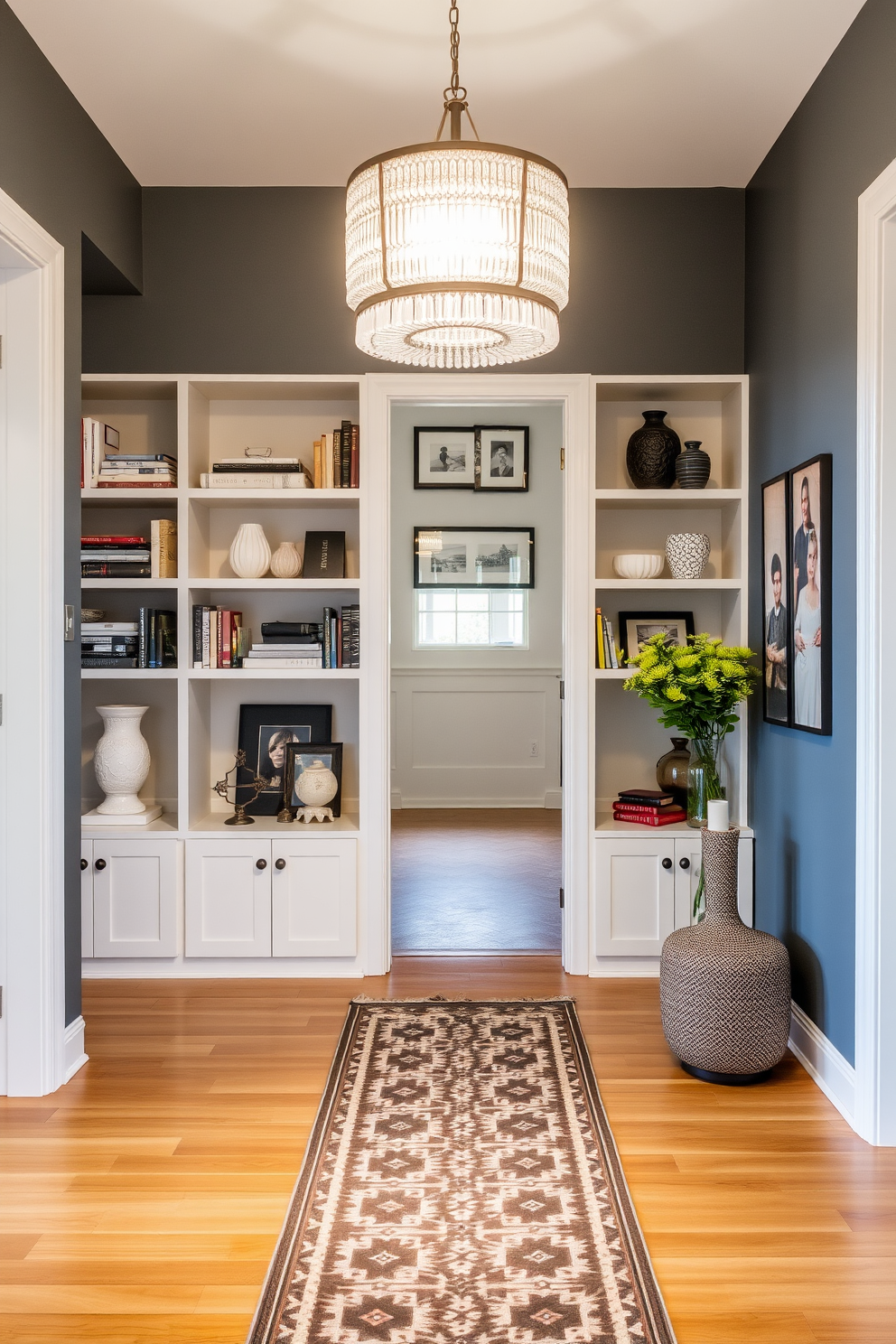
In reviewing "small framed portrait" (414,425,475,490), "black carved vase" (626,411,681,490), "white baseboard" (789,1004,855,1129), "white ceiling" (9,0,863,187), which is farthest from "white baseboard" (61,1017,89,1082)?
"small framed portrait" (414,425,475,490)

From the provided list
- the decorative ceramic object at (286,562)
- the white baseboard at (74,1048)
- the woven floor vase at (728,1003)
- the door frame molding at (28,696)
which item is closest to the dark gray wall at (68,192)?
the white baseboard at (74,1048)

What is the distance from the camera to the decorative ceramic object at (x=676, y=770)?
3.90 metres

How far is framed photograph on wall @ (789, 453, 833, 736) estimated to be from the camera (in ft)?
9.39

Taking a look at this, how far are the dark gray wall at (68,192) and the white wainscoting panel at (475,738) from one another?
173 inches

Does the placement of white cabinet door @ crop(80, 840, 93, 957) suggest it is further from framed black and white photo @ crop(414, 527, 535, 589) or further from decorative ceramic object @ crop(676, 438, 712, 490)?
framed black and white photo @ crop(414, 527, 535, 589)

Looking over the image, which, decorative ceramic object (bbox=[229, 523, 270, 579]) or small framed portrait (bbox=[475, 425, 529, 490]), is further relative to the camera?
small framed portrait (bbox=[475, 425, 529, 490])

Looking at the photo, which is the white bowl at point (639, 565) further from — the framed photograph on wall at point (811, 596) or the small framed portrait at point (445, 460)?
the small framed portrait at point (445, 460)

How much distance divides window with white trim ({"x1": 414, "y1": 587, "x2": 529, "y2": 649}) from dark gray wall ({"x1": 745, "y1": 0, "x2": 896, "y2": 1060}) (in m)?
3.82

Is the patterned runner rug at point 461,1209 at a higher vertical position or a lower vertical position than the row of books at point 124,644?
lower

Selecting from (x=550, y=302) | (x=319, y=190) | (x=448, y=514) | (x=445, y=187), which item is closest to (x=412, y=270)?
(x=445, y=187)

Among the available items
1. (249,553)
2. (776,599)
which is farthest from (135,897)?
(776,599)

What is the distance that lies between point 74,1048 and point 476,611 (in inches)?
194

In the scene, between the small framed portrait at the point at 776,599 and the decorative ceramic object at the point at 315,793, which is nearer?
the small framed portrait at the point at 776,599

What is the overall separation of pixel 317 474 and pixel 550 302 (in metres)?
2.01
